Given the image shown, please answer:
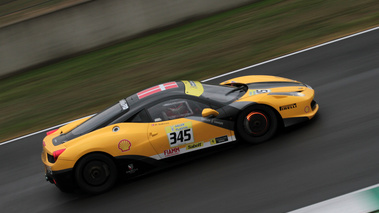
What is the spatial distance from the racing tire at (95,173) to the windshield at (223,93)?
1.94 meters

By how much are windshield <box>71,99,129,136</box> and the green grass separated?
12.0 feet

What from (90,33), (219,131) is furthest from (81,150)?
(90,33)

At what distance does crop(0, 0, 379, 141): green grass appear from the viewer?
1218cm

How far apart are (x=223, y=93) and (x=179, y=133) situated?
1142 mm

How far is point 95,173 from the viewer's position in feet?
23.6

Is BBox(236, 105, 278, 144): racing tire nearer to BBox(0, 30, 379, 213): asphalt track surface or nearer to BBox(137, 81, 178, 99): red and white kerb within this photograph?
BBox(0, 30, 379, 213): asphalt track surface

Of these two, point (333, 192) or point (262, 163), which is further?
point (262, 163)

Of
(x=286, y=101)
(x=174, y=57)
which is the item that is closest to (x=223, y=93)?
(x=286, y=101)

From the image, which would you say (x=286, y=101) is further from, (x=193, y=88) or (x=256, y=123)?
(x=193, y=88)

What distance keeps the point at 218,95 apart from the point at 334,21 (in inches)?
299

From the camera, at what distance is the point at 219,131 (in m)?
7.33

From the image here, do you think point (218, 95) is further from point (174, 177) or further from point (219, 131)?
point (174, 177)

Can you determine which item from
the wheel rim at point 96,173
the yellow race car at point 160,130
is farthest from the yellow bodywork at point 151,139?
the wheel rim at point 96,173

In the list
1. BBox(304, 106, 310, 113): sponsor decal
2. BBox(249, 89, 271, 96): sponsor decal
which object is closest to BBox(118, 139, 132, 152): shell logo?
BBox(249, 89, 271, 96): sponsor decal
